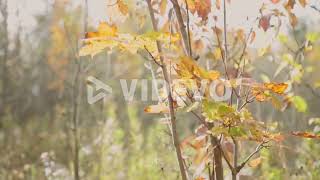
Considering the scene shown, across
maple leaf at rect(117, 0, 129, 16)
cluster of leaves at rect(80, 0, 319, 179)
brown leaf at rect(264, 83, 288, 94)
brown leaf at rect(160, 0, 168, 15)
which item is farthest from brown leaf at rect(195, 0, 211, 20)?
brown leaf at rect(264, 83, 288, 94)

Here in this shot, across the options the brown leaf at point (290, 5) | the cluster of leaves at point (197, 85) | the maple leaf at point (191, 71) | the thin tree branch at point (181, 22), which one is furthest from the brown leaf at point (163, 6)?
the brown leaf at point (290, 5)

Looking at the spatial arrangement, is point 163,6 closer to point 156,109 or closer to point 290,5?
point 156,109

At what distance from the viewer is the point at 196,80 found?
1.51m

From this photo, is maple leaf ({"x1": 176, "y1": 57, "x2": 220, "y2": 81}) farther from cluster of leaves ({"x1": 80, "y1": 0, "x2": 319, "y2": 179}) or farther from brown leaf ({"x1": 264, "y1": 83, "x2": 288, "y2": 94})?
brown leaf ({"x1": 264, "y1": 83, "x2": 288, "y2": 94})

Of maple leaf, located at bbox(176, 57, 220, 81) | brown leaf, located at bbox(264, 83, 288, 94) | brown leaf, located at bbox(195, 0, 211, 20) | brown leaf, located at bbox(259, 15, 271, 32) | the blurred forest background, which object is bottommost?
the blurred forest background

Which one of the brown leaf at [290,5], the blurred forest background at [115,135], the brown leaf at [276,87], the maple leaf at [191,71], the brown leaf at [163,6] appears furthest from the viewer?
the blurred forest background at [115,135]

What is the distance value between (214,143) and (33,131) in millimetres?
9791

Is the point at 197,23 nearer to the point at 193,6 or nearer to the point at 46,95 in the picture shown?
the point at 193,6

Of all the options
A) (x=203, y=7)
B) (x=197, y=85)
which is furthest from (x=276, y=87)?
(x=203, y=7)

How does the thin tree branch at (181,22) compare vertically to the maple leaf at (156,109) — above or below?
above

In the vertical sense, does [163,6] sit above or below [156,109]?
above

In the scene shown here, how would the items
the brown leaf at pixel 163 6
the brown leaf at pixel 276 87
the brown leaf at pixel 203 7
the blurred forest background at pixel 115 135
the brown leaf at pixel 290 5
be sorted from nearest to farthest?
the brown leaf at pixel 276 87, the brown leaf at pixel 203 7, the brown leaf at pixel 163 6, the brown leaf at pixel 290 5, the blurred forest background at pixel 115 135

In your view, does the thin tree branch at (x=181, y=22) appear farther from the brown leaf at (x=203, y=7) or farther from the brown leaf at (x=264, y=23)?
the brown leaf at (x=264, y=23)

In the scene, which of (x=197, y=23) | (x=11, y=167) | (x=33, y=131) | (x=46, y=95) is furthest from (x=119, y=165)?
(x=46, y=95)
